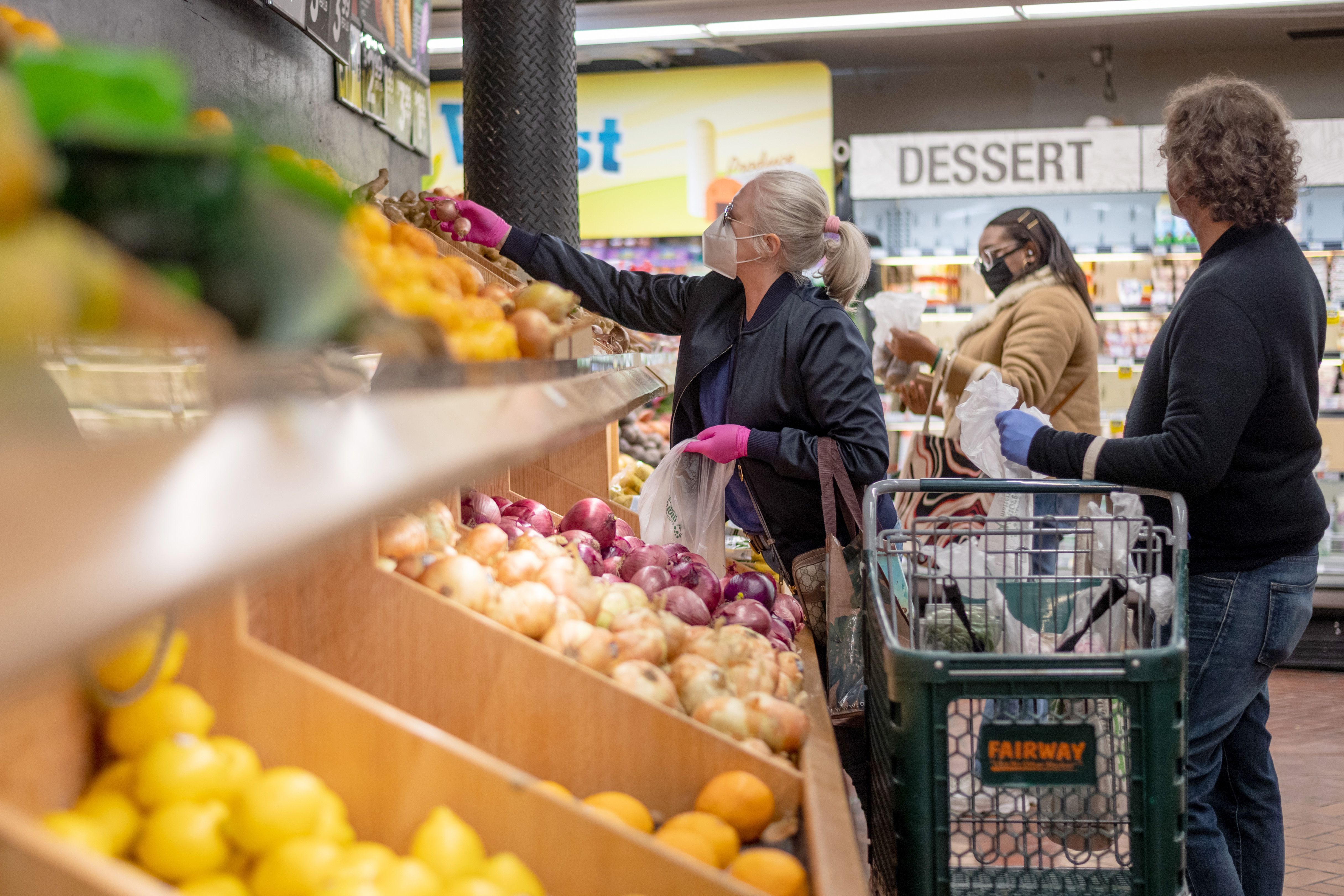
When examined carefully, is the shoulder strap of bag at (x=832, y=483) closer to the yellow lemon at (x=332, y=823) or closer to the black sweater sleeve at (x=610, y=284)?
the black sweater sleeve at (x=610, y=284)

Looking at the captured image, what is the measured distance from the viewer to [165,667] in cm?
92

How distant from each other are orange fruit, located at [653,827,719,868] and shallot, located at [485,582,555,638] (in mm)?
372

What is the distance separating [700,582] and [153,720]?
Result: 1196 mm

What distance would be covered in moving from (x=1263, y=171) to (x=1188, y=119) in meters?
0.16

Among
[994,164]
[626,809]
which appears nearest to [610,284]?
[626,809]

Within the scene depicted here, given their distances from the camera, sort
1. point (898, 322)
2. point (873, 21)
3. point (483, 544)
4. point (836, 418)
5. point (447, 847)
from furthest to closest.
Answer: point (873, 21)
point (898, 322)
point (836, 418)
point (483, 544)
point (447, 847)

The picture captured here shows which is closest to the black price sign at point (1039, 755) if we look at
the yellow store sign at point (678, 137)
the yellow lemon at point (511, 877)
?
the yellow lemon at point (511, 877)

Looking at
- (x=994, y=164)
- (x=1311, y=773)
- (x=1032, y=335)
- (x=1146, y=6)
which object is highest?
(x=1146, y=6)

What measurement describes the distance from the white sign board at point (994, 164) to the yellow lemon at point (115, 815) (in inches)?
215

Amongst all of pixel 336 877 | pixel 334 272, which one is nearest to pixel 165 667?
pixel 336 877

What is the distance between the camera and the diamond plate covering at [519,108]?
3066mm

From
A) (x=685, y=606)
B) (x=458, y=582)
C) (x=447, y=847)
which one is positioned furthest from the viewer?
(x=685, y=606)

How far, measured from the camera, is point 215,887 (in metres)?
0.82

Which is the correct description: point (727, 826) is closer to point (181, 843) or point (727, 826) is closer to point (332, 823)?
point (332, 823)
